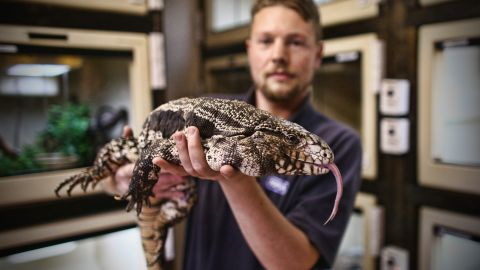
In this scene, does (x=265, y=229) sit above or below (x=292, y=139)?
below

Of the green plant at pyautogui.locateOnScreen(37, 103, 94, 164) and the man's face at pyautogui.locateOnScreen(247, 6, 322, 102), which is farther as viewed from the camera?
the green plant at pyautogui.locateOnScreen(37, 103, 94, 164)

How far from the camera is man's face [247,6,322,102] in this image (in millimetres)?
949

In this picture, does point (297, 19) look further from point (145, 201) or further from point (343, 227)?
point (343, 227)

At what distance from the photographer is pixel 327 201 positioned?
1175 millimetres

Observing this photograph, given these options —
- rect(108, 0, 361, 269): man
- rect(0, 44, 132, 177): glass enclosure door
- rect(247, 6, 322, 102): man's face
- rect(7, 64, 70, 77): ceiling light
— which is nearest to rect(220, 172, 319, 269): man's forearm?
rect(108, 0, 361, 269): man

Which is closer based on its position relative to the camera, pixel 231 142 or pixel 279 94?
pixel 231 142

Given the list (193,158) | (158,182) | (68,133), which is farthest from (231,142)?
(68,133)

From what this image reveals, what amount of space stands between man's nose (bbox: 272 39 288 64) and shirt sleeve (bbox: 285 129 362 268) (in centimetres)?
39

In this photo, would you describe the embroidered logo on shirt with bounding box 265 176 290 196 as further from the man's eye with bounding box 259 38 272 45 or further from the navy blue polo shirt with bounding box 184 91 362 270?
the man's eye with bounding box 259 38 272 45

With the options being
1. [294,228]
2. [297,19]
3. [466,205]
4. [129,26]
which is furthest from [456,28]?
[129,26]

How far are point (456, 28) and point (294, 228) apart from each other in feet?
3.04

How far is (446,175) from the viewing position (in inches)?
61.1

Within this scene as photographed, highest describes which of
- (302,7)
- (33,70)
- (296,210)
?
(302,7)

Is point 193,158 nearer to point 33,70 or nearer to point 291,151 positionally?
point 291,151
